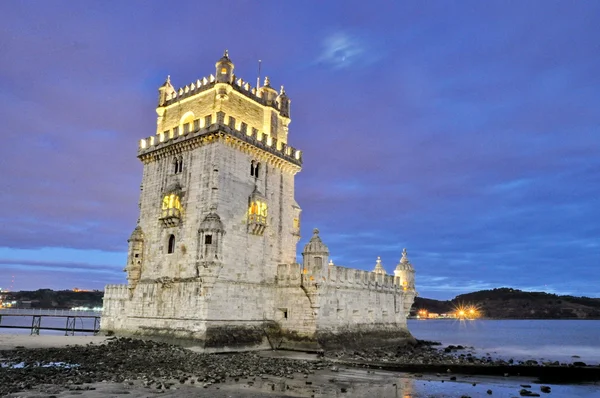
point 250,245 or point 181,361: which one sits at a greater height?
point 250,245

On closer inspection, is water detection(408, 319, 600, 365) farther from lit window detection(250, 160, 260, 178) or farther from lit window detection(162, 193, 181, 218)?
lit window detection(162, 193, 181, 218)

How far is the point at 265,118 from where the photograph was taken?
131 ft

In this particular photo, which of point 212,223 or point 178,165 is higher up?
point 178,165

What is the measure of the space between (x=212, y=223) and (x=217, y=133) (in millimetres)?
6597

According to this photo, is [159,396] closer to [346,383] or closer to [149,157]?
[346,383]

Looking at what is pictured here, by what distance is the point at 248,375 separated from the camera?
75.0 feet

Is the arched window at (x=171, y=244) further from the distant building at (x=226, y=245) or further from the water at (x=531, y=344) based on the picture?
the water at (x=531, y=344)

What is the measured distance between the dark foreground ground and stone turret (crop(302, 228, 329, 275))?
6340 mm

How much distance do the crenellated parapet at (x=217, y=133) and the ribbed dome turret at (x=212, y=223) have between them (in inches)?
240

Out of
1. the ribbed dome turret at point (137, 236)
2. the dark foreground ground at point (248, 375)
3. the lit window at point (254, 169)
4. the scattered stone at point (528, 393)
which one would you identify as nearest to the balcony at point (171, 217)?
the ribbed dome turret at point (137, 236)

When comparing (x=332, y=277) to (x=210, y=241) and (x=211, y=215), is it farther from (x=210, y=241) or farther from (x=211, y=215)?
(x=211, y=215)

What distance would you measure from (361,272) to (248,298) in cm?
1125

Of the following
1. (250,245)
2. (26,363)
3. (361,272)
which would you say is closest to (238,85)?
(250,245)

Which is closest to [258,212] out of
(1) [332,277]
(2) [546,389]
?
(1) [332,277]
